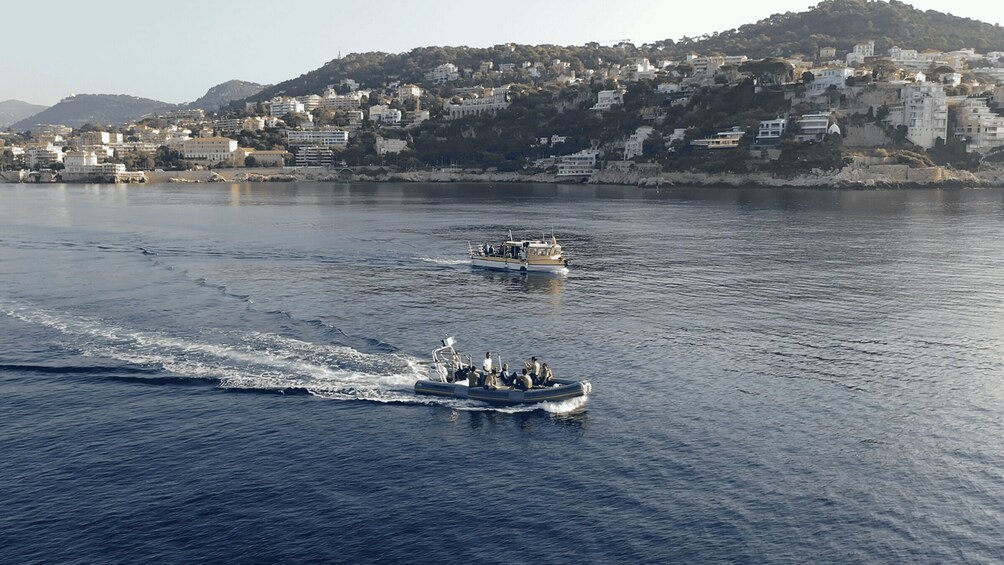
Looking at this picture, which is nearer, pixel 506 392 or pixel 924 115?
pixel 506 392

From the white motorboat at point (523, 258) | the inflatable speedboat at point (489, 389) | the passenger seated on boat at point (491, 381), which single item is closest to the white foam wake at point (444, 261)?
the white motorboat at point (523, 258)

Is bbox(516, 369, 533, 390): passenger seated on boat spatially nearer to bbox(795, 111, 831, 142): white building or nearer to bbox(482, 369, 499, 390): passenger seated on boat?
bbox(482, 369, 499, 390): passenger seated on boat

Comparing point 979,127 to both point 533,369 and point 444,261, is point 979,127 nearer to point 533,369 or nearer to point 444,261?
point 444,261

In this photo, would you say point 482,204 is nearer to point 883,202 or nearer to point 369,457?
point 883,202

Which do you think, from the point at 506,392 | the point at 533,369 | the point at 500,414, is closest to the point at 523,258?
the point at 533,369

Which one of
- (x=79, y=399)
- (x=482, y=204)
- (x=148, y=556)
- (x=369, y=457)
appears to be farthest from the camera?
(x=482, y=204)

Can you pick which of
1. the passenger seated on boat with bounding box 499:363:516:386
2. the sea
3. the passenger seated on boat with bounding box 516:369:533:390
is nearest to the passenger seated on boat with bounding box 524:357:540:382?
the passenger seated on boat with bounding box 516:369:533:390

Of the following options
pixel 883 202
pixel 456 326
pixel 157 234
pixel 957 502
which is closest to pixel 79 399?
pixel 456 326
